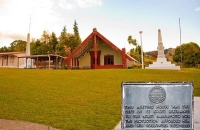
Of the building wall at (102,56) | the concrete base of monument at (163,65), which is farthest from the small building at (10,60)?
the concrete base of monument at (163,65)

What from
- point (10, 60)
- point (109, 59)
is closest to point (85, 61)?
point (109, 59)

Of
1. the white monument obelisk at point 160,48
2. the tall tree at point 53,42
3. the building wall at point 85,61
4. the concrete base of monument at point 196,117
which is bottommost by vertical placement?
the concrete base of monument at point 196,117

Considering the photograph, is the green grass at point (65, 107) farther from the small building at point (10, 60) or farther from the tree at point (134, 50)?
the tree at point (134, 50)

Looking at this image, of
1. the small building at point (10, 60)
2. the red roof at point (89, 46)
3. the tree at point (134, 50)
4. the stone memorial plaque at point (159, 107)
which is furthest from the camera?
the tree at point (134, 50)

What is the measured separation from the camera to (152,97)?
5.17 meters

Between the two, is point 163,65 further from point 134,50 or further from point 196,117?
point 134,50

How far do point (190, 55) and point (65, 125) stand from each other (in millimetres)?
60009

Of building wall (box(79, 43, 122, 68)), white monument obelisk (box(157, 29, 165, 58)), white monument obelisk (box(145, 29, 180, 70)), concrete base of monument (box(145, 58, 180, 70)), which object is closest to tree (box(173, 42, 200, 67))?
building wall (box(79, 43, 122, 68))

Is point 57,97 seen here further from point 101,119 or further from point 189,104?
point 189,104

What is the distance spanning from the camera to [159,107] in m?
5.10

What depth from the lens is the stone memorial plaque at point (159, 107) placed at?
16.6ft

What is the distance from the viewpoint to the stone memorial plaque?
5.07 meters

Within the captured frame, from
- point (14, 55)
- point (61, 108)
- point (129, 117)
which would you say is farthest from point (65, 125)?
point (14, 55)

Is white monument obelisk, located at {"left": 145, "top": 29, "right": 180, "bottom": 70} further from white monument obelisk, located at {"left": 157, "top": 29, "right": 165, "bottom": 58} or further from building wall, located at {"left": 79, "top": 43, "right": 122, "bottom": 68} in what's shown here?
building wall, located at {"left": 79, "top": 43, "right": 122, "bottom": 68}
